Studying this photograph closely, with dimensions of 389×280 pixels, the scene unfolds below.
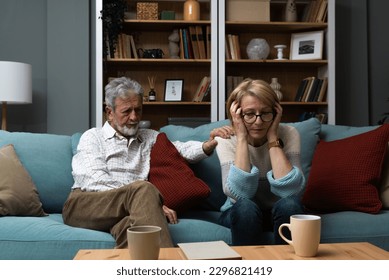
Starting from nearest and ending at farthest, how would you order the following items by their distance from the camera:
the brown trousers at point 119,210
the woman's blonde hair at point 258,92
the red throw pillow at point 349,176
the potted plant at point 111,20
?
the brown trousers at point 119,210 < the woman's blonde hair at point 258,92 < the red throw pillow at point 349,176 < the potted plant at point 111,20

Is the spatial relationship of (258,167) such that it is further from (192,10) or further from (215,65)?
(192,10)

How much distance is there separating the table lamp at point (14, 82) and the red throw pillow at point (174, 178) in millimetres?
1643

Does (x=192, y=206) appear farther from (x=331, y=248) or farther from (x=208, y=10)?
(x=208, y=10)

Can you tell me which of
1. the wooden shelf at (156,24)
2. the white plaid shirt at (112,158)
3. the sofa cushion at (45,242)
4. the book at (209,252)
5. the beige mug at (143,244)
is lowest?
the sofa cushion at (45,242)

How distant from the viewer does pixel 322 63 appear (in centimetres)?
415

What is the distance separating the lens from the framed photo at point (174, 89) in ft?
13.7

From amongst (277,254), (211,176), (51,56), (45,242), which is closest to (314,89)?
(211,176)

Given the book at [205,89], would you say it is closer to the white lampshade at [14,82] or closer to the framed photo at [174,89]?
the framed photo at [174,89]

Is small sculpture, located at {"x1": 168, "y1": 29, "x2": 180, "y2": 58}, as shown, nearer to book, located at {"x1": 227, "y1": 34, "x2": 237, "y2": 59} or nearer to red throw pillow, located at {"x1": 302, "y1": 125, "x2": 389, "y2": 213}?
book, located at {"x1": 227, "y1": 34, "x2": 237, "y2": 59}

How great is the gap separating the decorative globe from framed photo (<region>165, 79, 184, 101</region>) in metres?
0.65

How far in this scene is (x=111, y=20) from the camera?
387 cm

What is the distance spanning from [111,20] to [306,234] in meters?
3.10

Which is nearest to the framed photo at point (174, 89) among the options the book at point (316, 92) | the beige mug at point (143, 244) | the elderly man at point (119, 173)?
the book at point (316, 92)
